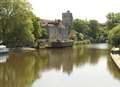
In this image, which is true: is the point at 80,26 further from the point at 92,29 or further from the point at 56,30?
the point at 56,30

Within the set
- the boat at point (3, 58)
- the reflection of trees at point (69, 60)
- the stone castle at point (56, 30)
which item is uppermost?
the stone castle at point (56, 30)

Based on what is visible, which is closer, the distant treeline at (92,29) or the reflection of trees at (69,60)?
the reflection of trees at (69,60)

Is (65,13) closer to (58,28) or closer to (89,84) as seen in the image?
(58,28)

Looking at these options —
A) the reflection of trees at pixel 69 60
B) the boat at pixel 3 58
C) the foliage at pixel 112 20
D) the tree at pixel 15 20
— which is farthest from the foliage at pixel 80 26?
the boat at pixel 3 58

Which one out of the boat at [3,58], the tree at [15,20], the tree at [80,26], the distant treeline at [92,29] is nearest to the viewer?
the boat at [3,58]

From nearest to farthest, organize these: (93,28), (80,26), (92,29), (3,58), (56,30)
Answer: (3,58), (56,30), (80,26), (92,29), (93,28)

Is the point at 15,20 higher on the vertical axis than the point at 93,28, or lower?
higher

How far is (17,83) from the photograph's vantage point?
21531 mm

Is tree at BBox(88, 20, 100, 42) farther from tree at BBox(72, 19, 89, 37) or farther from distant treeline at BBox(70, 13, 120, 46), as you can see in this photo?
tree at BBox(72, 19, 89, 37)

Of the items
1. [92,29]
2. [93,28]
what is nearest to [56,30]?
[92,29]

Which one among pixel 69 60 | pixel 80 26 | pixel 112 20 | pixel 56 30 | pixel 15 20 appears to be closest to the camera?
pixel 69 60

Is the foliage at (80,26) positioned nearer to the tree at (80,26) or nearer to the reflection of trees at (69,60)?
the tree at (80,26)

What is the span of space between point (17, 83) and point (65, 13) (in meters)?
98.6

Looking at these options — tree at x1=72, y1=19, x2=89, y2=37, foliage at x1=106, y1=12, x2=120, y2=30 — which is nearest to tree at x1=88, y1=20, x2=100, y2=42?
tree at x1=72, y1=19, x2=89, y2=37
